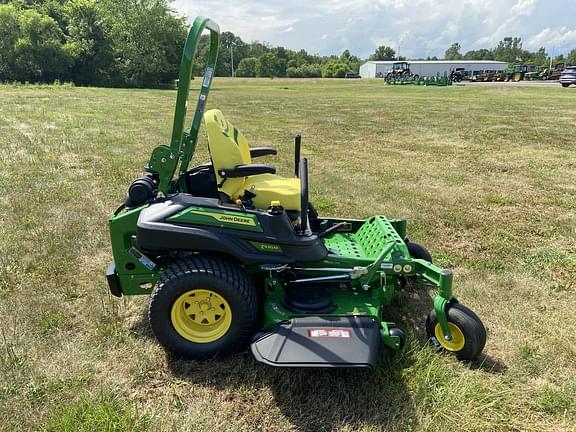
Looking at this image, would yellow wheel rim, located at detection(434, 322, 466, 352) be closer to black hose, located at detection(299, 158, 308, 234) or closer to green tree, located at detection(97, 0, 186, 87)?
black hose, located at detection(299, 158, 308, 234)

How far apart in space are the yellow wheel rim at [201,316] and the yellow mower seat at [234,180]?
2.53 ft

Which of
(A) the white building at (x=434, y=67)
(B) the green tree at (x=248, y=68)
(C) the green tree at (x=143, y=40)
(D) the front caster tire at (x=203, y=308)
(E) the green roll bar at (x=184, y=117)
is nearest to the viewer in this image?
(D) the front caster tire at (x=203, y=308)

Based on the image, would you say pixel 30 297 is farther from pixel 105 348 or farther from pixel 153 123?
pixel 153 123

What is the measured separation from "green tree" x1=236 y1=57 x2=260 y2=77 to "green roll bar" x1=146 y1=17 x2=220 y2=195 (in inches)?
3857

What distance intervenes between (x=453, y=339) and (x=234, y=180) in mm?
1870

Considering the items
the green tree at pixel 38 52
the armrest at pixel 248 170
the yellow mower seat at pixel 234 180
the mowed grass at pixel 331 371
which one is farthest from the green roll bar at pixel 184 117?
the green tree at pixel 38 52

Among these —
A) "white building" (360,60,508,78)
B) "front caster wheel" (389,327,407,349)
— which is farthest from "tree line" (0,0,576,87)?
"white building" (360,60,508,78)

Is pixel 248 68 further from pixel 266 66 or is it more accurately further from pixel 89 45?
pixel 89 45

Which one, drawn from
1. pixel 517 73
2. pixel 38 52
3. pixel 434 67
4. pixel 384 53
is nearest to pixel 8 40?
pixel 38 52

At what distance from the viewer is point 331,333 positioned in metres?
2.98

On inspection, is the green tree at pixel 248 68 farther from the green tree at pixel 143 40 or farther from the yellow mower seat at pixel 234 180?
the yellow mower seat at pixel 234 180

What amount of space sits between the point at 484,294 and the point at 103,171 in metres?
6.48

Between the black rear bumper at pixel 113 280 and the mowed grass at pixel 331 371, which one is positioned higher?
the black rear bumper at pixel 113 280

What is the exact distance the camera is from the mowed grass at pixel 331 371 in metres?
2.76
